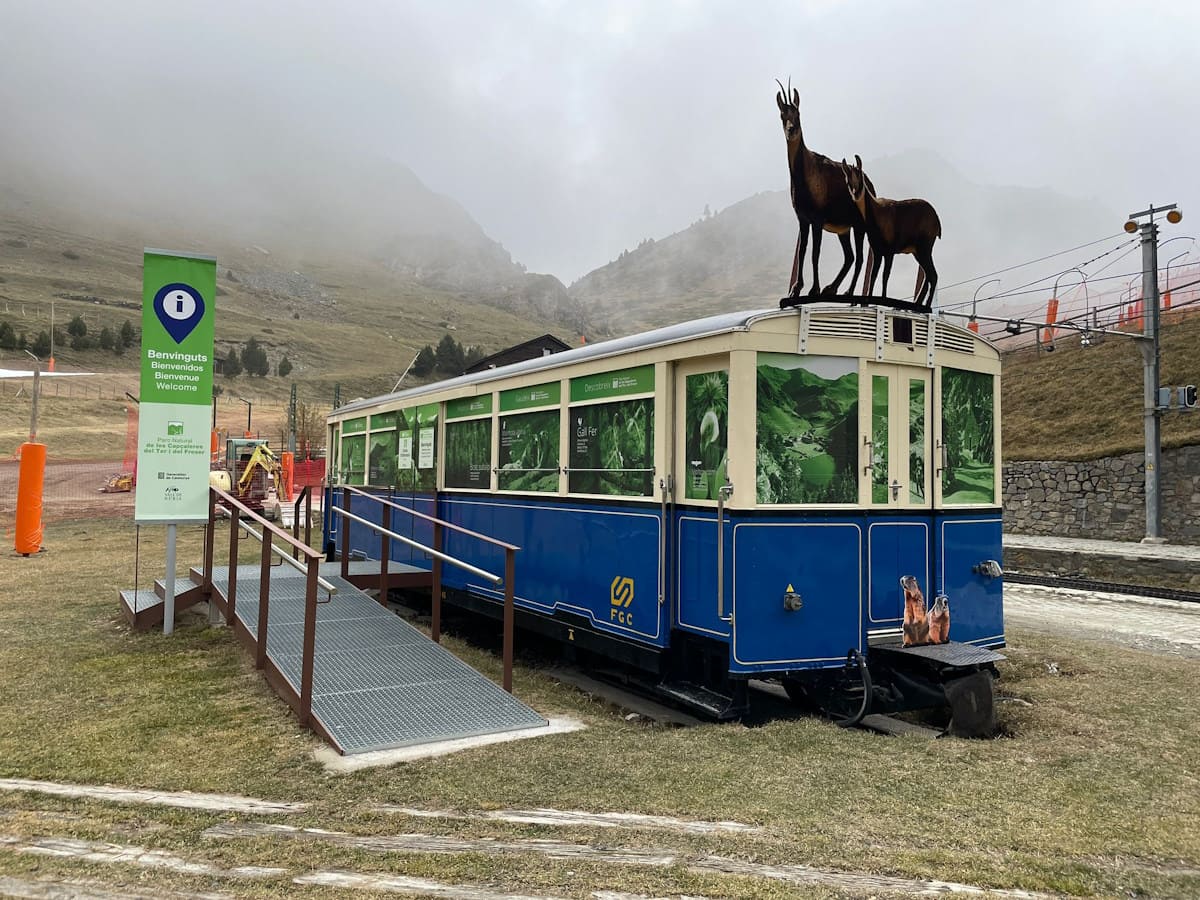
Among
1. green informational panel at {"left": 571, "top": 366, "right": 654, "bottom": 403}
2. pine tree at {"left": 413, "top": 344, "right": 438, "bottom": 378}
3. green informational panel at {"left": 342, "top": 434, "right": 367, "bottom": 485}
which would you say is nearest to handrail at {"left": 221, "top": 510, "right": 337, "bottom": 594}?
green informational panel at {"left": 571, "top": 366, "right": 654, "bottom": 403}

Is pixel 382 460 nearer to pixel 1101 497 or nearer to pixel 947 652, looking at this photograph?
pixel 947 652

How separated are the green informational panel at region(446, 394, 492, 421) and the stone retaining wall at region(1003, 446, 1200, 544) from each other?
1646 centimetres

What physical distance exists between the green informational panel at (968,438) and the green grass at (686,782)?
61.9 inches

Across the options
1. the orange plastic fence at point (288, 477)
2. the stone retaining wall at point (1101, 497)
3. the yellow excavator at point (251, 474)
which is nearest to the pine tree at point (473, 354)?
the orange plastic fence at point (288, 477)

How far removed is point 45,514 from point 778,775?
24307 mm

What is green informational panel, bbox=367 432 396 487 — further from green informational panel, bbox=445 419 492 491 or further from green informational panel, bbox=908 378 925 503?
green informational panel, bbox=908 378 925 503

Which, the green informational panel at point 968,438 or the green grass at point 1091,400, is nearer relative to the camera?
the green informational panel at point 968,438

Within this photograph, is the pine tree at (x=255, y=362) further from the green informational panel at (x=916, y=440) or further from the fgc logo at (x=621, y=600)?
the green informational panel at (x=916, y=440)

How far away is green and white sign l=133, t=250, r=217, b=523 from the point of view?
779cm

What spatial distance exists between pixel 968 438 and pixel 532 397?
3.64m

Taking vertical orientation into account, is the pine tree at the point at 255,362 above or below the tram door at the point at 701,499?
above

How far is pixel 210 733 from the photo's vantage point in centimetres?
541

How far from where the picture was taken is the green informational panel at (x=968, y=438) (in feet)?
21.3

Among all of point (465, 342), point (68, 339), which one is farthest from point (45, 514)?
point (465, 342)
